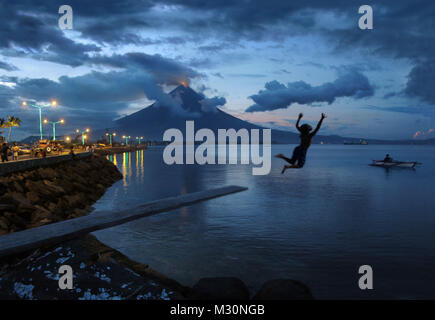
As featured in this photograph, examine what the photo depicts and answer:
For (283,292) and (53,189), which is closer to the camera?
(283,292)

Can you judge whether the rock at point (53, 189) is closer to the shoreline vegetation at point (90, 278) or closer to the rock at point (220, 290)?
the shoreline vegetation at point (90, 278)

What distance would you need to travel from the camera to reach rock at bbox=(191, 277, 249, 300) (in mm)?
9531

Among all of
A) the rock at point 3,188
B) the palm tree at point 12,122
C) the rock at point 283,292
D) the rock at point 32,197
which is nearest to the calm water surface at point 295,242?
the rock at point 283,292

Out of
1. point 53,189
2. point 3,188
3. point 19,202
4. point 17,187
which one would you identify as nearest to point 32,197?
point 17,187

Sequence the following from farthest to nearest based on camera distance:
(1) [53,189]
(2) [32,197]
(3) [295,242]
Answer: (1) [53,189]
(2) [32,197]
(3) [295,242]

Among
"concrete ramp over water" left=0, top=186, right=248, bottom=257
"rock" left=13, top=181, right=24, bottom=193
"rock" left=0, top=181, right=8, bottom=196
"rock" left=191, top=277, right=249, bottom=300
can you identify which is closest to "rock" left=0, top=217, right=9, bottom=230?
"concrete ramp over water" left=0, top=186, right=248, bottom=257

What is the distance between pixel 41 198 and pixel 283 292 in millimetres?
20316

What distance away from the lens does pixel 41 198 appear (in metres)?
22.8

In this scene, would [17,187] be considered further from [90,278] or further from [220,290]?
[220,290]

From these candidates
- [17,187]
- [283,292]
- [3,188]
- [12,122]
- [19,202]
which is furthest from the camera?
Result: [12,122]

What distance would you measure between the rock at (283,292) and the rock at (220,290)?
547 mm

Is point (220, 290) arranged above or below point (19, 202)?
below

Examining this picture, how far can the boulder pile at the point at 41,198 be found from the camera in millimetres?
17234

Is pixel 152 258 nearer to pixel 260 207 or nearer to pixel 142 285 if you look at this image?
pixel 142 285
